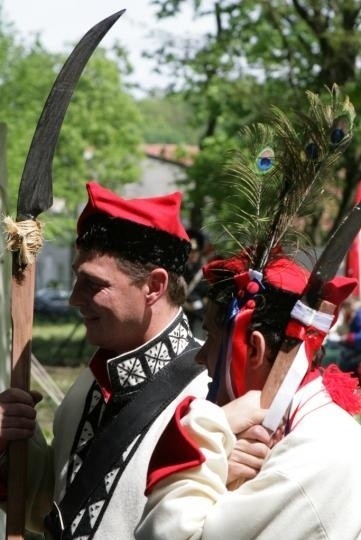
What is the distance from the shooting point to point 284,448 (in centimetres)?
238

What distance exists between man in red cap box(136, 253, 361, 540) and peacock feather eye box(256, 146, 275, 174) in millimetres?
254

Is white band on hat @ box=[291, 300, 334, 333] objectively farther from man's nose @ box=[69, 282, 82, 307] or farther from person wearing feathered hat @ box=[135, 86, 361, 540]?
man's nose @ box=[69, 282, 82, 307]

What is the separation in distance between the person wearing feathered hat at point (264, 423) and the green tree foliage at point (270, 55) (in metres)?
10.4

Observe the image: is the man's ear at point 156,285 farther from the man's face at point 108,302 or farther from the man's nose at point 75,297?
the man's nose at point 75,297

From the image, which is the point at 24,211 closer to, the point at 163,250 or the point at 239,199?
the point at 163,250

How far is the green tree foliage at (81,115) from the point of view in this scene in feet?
132

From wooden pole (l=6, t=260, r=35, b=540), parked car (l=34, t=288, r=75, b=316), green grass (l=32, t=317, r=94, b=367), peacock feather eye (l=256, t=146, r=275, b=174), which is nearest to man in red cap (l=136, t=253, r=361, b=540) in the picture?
peacock feather eye (l=256, t=146, r=275, b=174)

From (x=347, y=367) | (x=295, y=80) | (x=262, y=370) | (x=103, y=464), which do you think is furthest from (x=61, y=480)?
(x=295, y=80)

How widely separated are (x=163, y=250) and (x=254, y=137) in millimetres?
557

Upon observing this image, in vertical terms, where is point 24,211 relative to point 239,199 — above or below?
below

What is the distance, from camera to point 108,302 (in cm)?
314

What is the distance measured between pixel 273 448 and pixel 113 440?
74 centimetres

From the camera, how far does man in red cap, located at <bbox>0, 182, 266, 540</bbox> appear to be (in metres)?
3.04

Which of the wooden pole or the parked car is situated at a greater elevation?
the wooden pole
